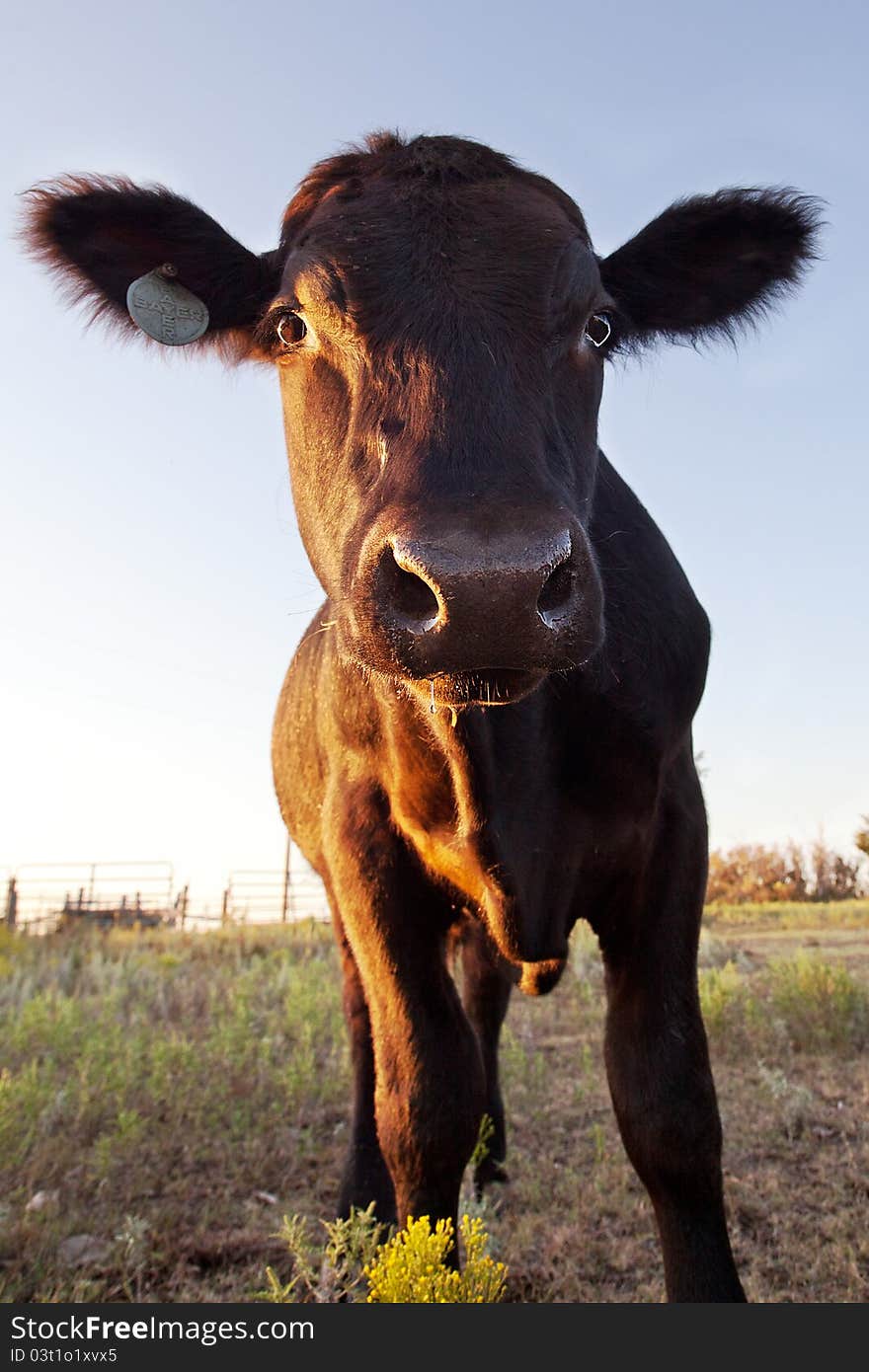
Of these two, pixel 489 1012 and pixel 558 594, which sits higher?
pixel 558 594

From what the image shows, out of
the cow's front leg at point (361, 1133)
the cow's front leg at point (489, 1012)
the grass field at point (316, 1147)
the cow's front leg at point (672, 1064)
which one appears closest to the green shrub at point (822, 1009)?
the grass field at point (316, 1147)

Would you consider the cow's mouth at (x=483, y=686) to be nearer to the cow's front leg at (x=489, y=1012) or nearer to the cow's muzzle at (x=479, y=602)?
the cow's muzzle at (x=479, y=602)

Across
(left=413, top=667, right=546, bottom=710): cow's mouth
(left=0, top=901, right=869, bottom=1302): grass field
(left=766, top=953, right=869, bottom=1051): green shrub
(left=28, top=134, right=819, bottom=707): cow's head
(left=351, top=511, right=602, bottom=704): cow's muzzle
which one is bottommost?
(left=0, top=901, right=869, bottom=1302): grass field

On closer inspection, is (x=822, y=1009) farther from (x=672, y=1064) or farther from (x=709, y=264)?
(x=709, y=264)

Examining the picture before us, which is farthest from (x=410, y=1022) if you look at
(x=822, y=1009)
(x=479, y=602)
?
(x=822, y=1009)

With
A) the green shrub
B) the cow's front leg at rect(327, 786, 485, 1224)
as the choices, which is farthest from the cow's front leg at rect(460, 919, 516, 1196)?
the green shrub

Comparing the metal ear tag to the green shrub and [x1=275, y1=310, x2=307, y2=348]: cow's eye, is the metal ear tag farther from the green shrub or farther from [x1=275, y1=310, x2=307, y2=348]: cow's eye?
the green shrub

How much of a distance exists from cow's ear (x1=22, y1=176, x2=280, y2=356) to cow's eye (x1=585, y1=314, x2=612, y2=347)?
123 centimetres

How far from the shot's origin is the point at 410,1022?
3367mm

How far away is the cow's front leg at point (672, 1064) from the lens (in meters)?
3.22

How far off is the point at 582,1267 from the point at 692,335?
137 inches

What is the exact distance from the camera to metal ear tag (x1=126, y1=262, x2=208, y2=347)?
12.1ft

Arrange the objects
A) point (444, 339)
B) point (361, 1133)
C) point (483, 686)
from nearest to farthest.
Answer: point (483, 686) → point (444, 339) → point (361, 1133)

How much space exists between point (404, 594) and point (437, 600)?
150 millimetres
